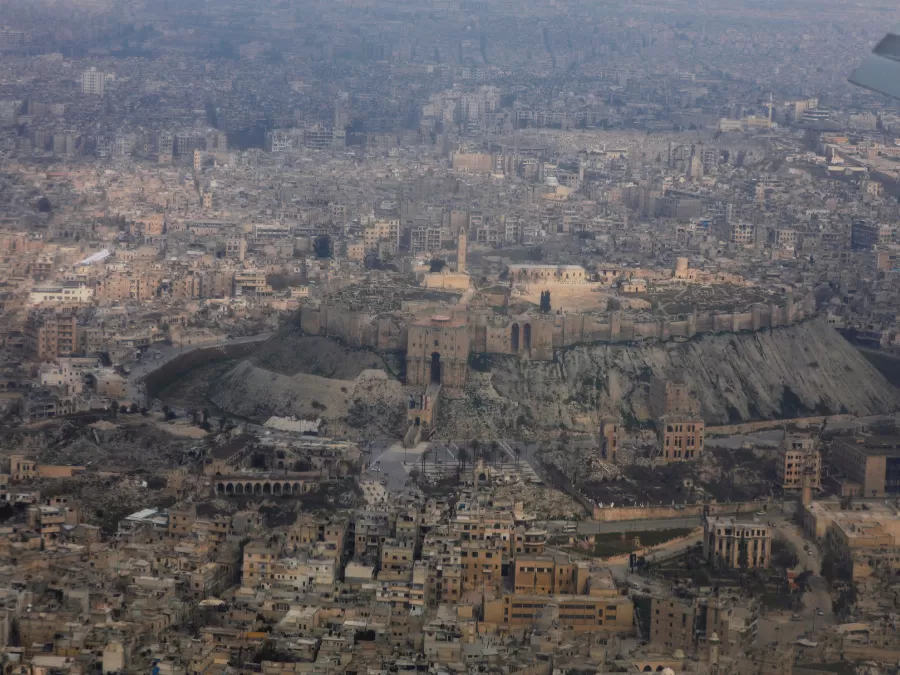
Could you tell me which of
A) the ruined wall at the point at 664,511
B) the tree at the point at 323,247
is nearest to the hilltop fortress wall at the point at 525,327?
the ruined wall at the point at 664,511

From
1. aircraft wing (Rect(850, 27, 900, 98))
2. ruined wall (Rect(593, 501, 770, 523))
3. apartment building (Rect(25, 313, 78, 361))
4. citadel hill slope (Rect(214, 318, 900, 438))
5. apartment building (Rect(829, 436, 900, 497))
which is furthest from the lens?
apartment building (Rect(25, 313, 78, 361))

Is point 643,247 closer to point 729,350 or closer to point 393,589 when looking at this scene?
point 729,350

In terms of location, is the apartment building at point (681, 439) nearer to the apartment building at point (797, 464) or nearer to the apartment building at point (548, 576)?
the apartment building at point (797, 464)

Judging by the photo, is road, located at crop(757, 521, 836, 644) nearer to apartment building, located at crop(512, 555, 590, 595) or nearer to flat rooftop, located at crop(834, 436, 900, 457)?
apartment building, located at crop(512, 555, 590, 595)

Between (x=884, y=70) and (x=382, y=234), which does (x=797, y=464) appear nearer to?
(x=884, y=70)

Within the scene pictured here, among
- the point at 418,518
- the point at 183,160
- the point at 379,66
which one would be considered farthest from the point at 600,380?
the point at 379,66

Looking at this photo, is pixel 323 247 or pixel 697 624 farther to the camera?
pixel 323 247

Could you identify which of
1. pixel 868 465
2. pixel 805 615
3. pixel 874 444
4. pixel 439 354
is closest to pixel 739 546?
pixel 805 615

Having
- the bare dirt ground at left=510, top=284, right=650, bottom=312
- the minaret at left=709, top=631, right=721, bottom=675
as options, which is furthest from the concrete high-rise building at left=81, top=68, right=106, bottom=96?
the minaret at left=709, top=631, right=721, bottom=675
